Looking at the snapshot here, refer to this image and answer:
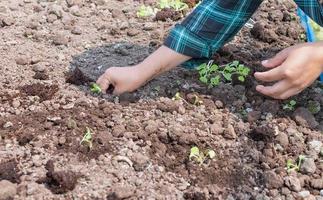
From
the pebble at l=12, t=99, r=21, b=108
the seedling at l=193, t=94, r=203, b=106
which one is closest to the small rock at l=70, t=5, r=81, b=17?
the pebble at l=12, t=99, r=21, b=108

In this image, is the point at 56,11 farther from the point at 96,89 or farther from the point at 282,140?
the point at 282,140

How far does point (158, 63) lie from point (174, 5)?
2.51 feet

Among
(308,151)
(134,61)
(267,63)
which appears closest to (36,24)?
(134,61)

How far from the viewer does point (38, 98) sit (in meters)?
2.10

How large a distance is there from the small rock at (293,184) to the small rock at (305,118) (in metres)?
0.28

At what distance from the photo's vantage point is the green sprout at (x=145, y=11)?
2729 mm

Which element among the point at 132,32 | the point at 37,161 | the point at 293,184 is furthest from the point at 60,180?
the point at 132,32

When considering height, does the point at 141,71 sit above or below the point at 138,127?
above

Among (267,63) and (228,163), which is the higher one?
(267,63)

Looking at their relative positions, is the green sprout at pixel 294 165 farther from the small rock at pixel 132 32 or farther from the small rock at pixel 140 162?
the small rock at pixel 132 32

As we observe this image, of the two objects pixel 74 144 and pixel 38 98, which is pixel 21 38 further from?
pixel 74 144

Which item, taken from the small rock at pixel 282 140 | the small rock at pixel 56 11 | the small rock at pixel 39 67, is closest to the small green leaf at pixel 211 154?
the small rock at pixel 282 140

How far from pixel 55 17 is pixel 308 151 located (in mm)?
1303

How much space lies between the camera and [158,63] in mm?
2105
